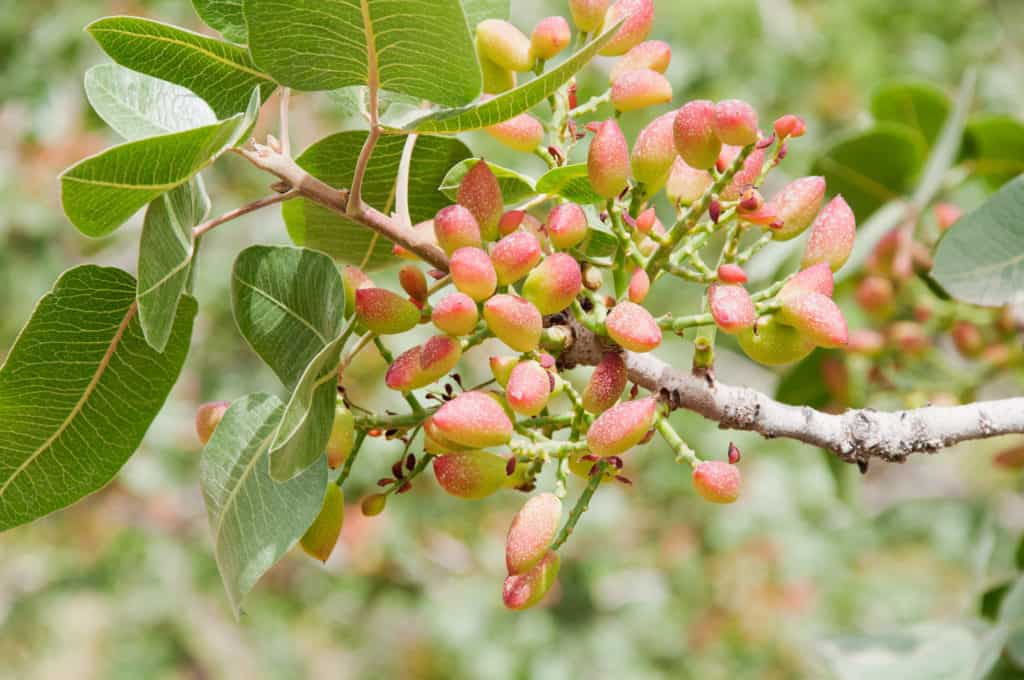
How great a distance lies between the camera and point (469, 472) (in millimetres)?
711

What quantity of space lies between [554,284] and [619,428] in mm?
111

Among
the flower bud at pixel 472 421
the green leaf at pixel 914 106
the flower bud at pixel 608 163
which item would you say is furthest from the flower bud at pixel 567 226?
the green leaf at pixel 914 106

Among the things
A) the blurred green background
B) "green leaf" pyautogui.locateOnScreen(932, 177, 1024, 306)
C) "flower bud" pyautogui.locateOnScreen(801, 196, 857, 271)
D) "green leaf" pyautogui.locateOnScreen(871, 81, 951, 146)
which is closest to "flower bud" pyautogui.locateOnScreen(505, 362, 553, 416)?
"flower bud" pyautogui.locateOnScreen(801, 196, 857, 271)

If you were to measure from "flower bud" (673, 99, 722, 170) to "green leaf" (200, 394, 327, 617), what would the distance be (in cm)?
35

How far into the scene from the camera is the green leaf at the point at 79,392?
2.49 ft

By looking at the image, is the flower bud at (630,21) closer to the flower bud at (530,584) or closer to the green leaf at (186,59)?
the green leaf at (186,59)

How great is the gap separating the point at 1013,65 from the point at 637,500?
1941mm

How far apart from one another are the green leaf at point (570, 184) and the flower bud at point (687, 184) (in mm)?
62

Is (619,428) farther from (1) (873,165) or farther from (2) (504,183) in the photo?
(1) (873,165)

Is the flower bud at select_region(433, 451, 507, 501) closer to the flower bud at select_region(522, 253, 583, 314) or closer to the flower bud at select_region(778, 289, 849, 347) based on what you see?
the flower bud at select_region(522, 253, 583, 314)

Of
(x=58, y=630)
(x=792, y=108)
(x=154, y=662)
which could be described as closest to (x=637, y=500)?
(x=792, y=108)

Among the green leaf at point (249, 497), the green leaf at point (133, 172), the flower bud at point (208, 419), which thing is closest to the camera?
the green leaf at point (133, 172)

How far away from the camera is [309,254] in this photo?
767 millimetres

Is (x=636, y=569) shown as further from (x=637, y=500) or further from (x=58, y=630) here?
(x=58, y=630)
